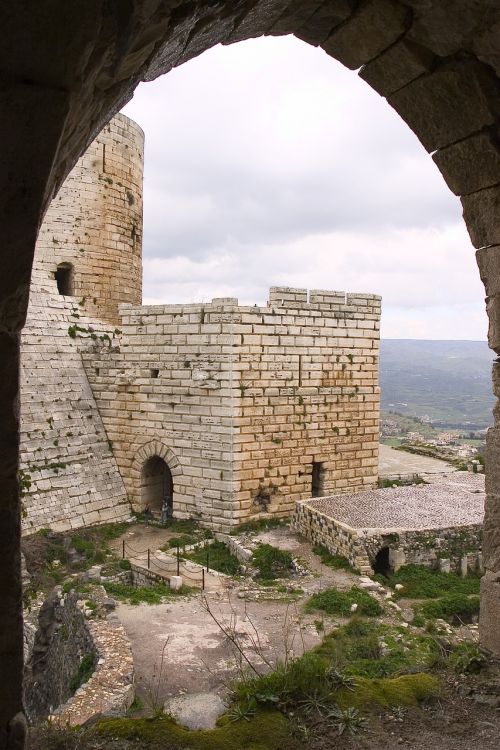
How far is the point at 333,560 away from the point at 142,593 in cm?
346

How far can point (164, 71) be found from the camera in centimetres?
274

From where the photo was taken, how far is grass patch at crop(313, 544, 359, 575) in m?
10.3

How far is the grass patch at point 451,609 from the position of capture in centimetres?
862

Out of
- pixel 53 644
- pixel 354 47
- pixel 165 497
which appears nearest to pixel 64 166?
pixel 354 47

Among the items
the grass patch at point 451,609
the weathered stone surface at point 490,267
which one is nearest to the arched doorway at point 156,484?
the grass patch at point 451,609

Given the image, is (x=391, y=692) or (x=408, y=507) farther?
(x=408, y=507)

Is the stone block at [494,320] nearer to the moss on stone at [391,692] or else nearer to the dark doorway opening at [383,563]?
the moss on stone at [391,692]

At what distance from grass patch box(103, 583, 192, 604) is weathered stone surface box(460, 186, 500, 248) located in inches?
271

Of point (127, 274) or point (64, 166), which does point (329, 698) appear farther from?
point (127, 274)

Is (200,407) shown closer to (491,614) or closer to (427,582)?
(427,582)

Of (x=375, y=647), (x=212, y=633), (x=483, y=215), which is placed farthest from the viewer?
(x=212, y=633)

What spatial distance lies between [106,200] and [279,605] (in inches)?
499

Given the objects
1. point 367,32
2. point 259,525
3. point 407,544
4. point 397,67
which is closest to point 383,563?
point 407,544

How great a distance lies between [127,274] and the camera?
18.1m
